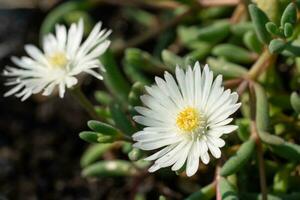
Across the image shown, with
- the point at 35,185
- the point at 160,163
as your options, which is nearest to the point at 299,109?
the point at 160,163

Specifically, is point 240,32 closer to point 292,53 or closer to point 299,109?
point 292,53

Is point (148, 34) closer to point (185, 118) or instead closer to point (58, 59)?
point (58, 59)

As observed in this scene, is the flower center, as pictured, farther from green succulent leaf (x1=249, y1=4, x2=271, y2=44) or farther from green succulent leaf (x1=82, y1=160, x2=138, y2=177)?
green succulent leaf (x1=249, y1=4, x2=271, y2=44)

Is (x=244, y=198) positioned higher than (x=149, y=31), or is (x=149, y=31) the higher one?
(x=149, y=31)

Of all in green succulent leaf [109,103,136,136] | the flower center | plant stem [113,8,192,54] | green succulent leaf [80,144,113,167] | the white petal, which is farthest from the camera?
plant stem [113,8,192,54]

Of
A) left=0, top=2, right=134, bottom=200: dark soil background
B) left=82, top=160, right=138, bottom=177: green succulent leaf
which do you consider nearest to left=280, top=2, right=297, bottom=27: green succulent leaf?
left=82, top=160, right=138, bottom=177: green succulent leaf

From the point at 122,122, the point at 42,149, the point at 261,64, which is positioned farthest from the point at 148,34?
the point at 122,122

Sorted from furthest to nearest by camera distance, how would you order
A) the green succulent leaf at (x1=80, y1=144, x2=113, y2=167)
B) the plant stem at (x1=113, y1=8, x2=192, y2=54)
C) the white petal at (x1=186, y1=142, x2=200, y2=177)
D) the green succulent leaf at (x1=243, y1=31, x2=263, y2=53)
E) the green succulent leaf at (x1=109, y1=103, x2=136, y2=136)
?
the plant stem at (x1=113, y1=8, x2=192, y2=54)
the green succulent leaf at (x1=80, y1=144, x2=113, y2=167)
the green succulent leaf at (x1=243, y1=31, x2=263, y2=53)
the green succulent leaf at (x1=109, y1=103, x2=136, y2=136)
the white petal at (x1=186, y1=142, x2=200, y2=177)
